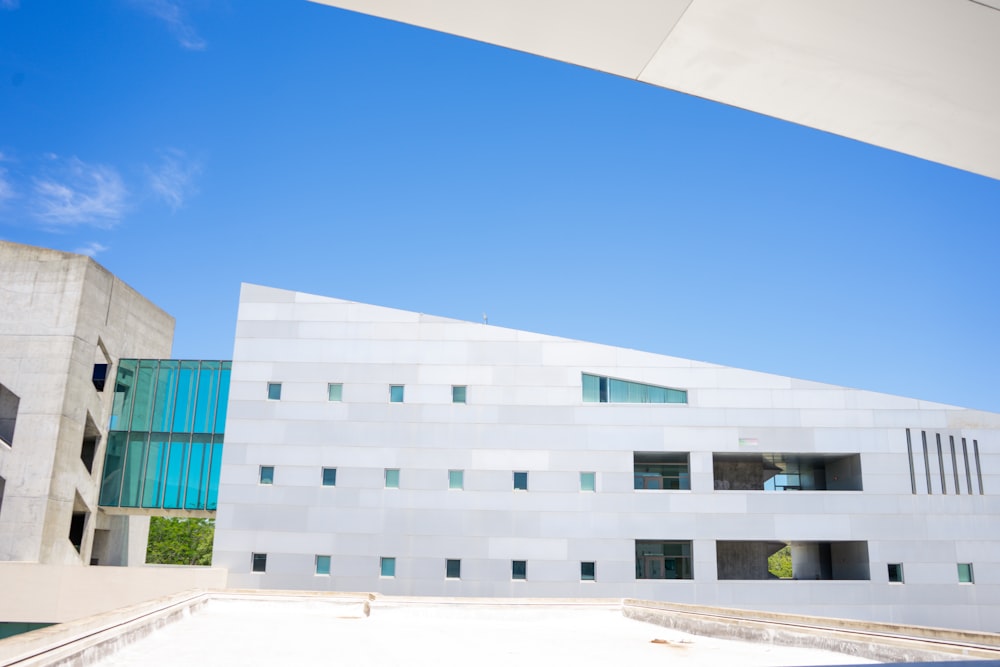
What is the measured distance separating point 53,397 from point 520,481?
16306 mm

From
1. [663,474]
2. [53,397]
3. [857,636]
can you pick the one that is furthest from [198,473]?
[857,636]

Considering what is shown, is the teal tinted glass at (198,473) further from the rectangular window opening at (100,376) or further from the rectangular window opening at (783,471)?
the rectangular window opening at (783,471)

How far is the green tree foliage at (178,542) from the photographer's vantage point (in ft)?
248

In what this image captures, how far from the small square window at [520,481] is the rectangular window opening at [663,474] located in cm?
391

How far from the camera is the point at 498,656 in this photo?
7426mm

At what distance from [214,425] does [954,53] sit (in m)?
28.1

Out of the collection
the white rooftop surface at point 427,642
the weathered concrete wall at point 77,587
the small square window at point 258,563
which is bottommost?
the weathered concrete wall at point 77,587

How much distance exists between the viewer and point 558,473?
26.2 meters

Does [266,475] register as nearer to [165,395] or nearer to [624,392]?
[165,395]

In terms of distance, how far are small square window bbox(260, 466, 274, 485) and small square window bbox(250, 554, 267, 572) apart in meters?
2.44

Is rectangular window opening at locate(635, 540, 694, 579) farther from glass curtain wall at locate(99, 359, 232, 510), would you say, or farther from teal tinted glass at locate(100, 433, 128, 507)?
teal tinted glass at locate(100, 433, 128, 507)

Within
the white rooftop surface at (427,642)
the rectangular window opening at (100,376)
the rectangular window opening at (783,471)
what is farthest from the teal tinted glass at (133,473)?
the rectangular window opening at (783,471)

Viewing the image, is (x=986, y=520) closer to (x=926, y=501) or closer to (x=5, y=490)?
(x=926, y=501)

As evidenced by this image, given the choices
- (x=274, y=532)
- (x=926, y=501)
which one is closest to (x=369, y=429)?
(x=274, y=532)
